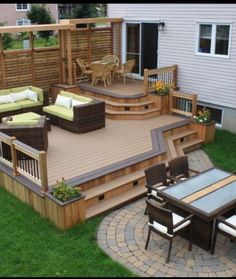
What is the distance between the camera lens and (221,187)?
21.3 ft

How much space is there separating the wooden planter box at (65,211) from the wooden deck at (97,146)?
2.58ft

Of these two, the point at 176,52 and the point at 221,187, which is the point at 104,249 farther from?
the point at 176,52

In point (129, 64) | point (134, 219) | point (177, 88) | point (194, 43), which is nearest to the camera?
point (134, 219)

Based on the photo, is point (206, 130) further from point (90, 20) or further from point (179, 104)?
point (90, 20)

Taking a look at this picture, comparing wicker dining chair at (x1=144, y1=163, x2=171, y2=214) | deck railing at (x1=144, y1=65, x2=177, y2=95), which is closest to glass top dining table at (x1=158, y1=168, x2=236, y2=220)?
wicker dining chair at (x1=144, y1=163, x2=171, y2=214)

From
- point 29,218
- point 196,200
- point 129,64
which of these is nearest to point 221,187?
point 196,200

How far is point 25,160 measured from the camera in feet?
25.1

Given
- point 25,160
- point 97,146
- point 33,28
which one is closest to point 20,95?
point 33,28

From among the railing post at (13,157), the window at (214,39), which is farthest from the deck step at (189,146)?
the railing post at (13,157)

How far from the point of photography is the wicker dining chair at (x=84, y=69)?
13.3 metres

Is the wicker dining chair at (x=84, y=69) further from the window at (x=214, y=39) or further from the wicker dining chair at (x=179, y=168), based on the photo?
the wicker dining chair at (x=179, y=168)

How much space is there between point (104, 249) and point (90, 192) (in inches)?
59.7

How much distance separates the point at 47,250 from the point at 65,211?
2.32 ft

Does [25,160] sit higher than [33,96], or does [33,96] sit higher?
[33,96]
